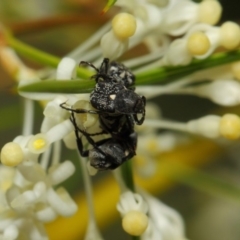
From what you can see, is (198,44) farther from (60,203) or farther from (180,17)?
(60,203)

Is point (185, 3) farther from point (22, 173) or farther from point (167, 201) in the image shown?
point (167, 201)

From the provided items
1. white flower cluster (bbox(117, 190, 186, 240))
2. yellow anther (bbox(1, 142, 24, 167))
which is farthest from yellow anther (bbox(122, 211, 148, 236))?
yellow anther (bbox(1, 142, 24, 167))

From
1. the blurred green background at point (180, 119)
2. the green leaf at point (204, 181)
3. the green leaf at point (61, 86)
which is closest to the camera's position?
the green leaf at point (61, 86)

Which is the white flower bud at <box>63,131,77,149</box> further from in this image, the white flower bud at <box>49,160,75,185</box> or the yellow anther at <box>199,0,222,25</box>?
the yellow anther at <box>199,0,222,25</box>

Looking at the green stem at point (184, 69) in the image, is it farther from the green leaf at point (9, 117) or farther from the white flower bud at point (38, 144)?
the green leaf at point (9, 117)

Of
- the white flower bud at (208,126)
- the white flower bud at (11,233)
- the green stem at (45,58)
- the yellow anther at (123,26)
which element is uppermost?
the yellow anther at (123,26)

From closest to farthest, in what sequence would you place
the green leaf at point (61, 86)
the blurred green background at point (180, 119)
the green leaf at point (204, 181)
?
the green leaf at point (61, 86), the green leaf at point (204, 181), the blurred green background at point (180, 119)

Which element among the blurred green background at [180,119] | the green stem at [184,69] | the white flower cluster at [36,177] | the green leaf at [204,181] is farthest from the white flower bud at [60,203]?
the blurred green background at [180,119]
